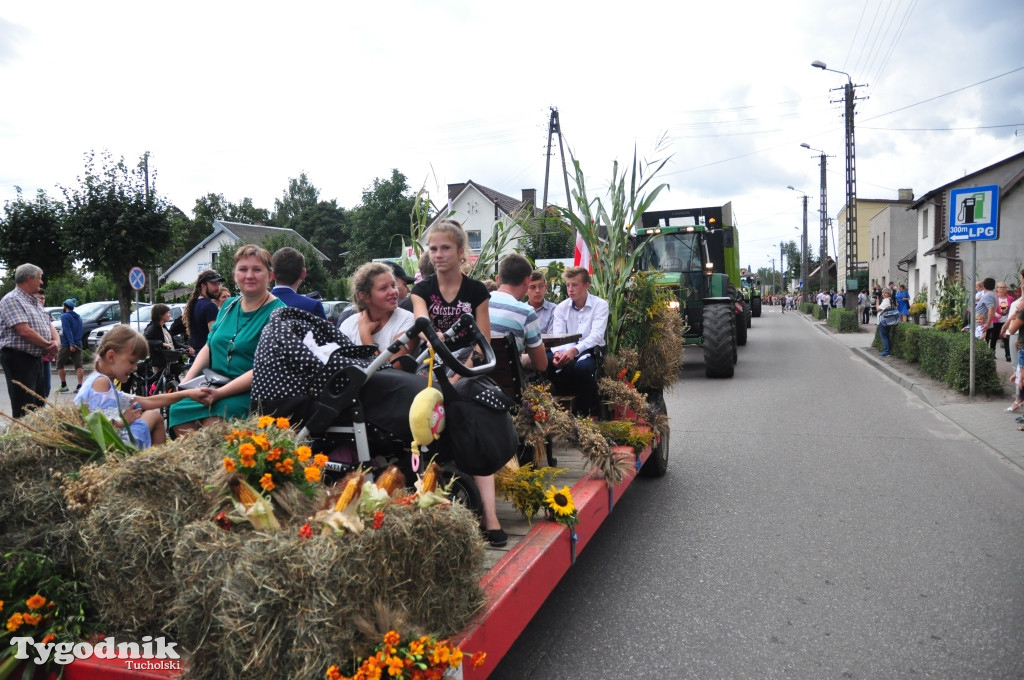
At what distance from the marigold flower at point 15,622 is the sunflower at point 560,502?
6.87 feet

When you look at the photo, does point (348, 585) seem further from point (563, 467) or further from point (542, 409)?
point (563, 467)

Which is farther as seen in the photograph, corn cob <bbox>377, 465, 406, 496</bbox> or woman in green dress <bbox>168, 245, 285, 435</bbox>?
woman in green dress <bbox>168, 245, 285, 435</bbox>

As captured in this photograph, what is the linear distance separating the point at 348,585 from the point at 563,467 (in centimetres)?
293

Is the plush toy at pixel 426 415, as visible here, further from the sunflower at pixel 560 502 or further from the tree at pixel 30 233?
the tree at pixel 30 233

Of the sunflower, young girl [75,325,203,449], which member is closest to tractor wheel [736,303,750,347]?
the sunflower

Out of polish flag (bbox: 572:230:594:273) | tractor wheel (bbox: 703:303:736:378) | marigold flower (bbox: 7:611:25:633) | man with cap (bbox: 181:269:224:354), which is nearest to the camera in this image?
marigold flower (bbox: 7:611:25:633)

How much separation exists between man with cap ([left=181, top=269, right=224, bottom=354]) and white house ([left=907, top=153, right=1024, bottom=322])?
2339 centimetres

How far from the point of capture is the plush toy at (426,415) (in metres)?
2.85

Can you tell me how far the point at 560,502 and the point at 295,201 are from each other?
286 feet

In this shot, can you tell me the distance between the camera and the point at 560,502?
3568 millimetres

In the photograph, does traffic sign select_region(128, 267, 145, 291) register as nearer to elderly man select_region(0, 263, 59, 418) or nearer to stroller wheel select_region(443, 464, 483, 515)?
elderly man select_region(0, 263, 59, 418)

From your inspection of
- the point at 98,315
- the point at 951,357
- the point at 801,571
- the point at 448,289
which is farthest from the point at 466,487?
the point at 98,315

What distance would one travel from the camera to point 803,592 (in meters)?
4.24

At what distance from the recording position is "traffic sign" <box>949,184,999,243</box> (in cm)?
1070
